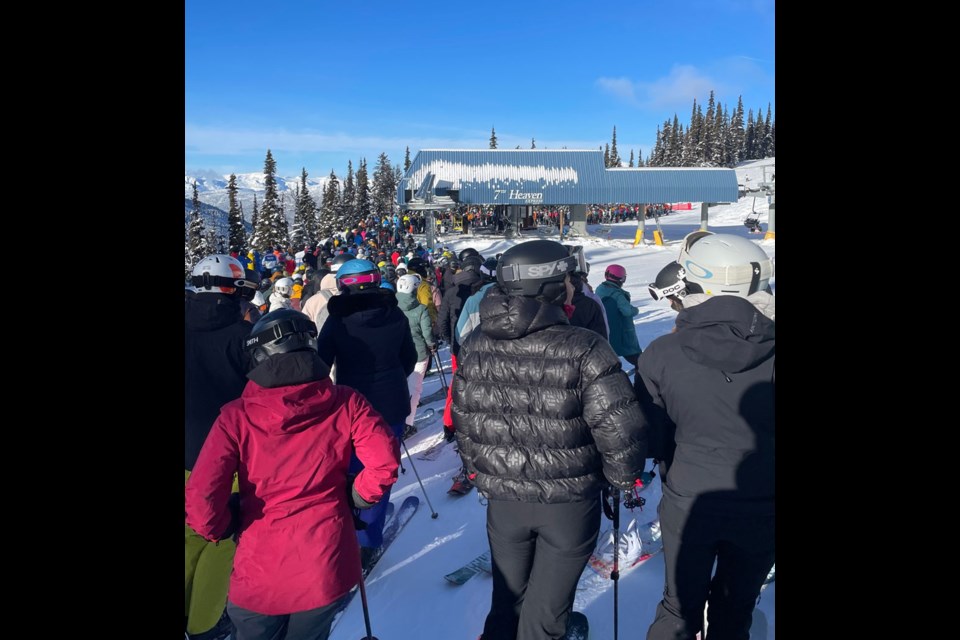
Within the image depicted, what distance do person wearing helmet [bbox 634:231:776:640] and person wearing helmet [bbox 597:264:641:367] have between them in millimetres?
3278

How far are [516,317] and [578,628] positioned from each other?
1.90 meters

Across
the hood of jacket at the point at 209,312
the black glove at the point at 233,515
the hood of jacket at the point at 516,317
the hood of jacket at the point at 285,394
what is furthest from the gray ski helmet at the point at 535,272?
the hood of jacket at the point at 209,312

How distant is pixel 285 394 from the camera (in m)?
1.94

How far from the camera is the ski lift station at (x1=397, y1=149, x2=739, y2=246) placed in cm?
3231

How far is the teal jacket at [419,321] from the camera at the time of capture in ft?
21.1

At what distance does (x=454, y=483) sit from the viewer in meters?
4.58

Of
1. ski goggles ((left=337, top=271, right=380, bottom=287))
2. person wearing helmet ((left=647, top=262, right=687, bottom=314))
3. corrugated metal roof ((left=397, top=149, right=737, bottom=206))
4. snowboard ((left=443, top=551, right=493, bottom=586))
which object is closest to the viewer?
person wearing helmet ((left=647, top=262, right=687, bottom=314))

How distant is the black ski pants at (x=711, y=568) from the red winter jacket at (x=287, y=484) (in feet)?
3.99

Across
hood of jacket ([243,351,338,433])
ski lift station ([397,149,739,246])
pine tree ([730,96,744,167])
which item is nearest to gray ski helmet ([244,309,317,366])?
hood of jacket ([243,351,338,433])

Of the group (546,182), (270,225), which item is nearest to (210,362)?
(546,182)

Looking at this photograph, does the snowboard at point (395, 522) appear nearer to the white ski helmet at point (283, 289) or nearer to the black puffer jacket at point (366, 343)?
the black puffer jacket at point (366, 343)

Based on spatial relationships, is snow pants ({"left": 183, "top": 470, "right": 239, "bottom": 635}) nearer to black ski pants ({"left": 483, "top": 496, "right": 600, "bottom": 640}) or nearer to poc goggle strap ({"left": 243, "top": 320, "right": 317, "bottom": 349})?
poc goggle strap ({"left": 243, "top": 320, "right": 317, "bottom": 349})

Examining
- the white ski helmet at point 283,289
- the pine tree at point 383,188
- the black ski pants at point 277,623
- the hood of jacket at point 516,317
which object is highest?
the pine tree at point 383,188
